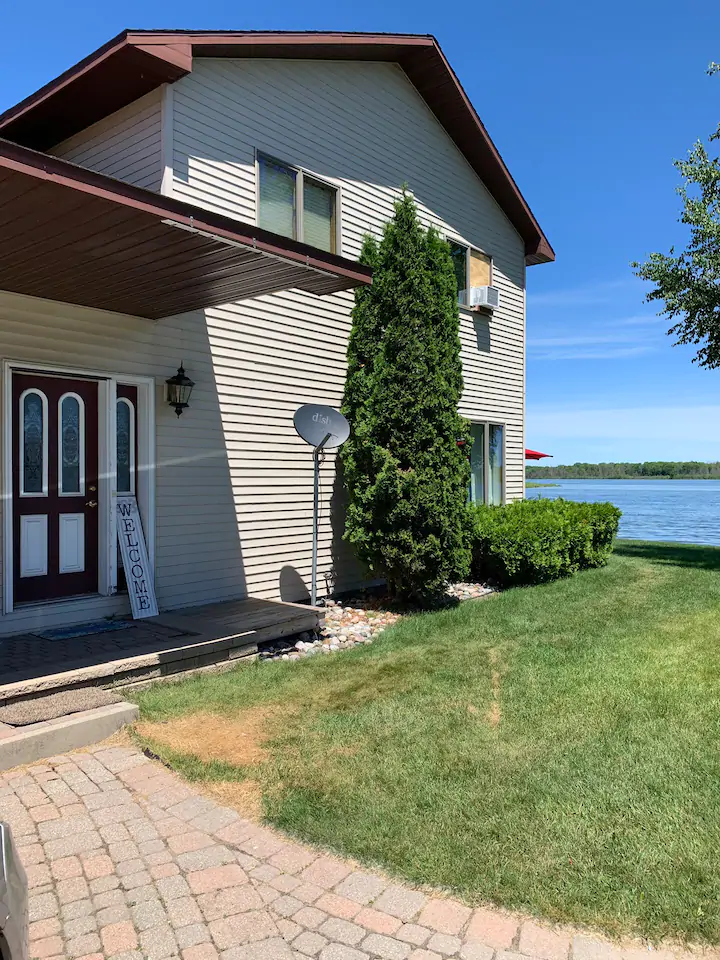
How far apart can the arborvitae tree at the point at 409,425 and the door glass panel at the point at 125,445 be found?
2.45m

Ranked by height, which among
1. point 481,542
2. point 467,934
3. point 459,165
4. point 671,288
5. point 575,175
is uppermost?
point 575,175

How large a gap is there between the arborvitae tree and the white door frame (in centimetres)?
232

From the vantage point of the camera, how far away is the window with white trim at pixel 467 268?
10.7 meters

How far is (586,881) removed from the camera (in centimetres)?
263

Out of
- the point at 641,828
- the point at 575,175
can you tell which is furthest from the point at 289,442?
the point at 575,175

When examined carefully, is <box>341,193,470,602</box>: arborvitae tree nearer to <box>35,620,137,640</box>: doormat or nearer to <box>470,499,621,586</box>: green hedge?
<box>470,499,621,586</box>: green hedge

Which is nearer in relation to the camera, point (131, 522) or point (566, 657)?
point (566, 657)

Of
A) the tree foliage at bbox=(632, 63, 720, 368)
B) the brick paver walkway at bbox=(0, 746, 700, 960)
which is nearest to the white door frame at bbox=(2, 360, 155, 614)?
the brick paver walkway at bbox=(0, 746, 700, 960)

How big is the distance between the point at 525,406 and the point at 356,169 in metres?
5.38

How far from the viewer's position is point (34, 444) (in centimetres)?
584

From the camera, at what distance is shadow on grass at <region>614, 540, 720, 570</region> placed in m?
11.8

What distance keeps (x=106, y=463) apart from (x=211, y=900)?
4369 mm

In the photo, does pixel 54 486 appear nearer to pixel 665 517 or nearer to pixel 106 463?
pixel 106 463

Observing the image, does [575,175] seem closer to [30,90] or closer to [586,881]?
[30,90]
